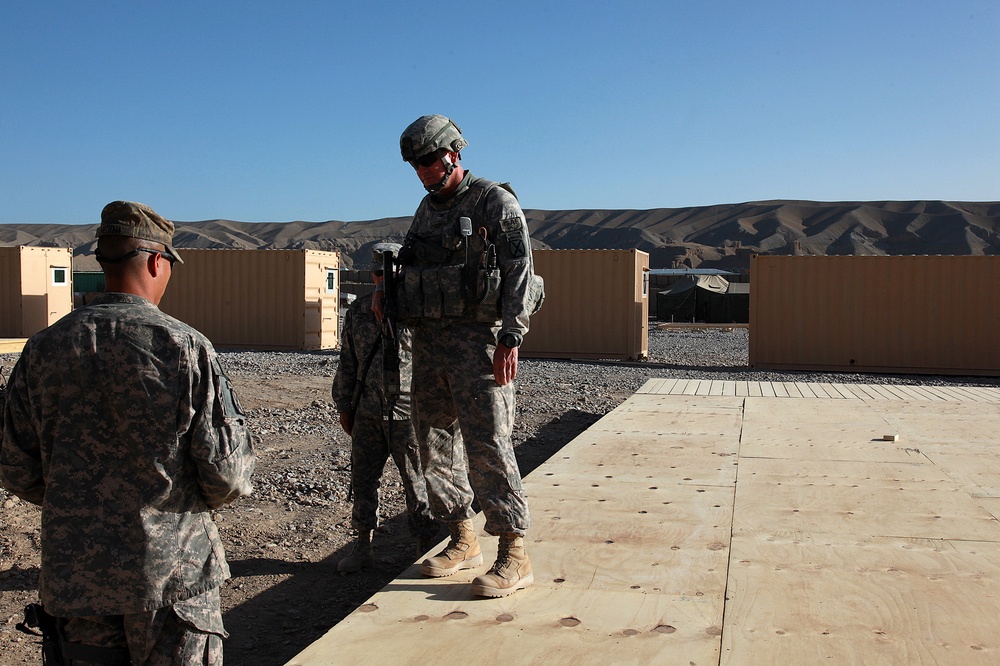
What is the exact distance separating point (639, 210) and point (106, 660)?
4908 inches

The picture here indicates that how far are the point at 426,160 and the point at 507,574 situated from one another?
142 cm

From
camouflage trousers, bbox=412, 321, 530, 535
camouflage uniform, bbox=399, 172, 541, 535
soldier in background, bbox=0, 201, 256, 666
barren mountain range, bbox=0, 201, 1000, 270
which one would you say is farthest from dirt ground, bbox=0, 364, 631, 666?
barren mountain range, bbox=0, 201, 1000, 270

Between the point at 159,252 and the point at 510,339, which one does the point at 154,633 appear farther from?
the point at 510,339

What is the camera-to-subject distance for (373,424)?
4383mm

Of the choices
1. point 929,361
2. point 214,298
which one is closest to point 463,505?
point 929,361

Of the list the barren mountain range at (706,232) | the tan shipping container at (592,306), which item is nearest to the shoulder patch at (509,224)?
the tan shipping container at (592,306)

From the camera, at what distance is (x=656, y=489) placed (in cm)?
445

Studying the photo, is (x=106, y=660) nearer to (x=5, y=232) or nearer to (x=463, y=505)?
(x=463, y=505)

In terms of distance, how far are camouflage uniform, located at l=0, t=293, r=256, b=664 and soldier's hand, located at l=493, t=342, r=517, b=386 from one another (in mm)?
1130

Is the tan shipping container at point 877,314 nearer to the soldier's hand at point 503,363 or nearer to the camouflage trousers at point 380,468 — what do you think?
the camouflage trousers at point 380,468

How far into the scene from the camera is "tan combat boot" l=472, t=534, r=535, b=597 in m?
2.88

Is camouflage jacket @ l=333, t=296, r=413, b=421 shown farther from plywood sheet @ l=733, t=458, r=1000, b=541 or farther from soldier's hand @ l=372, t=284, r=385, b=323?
plywood sheet @ l=733, t=458, r=1000, b=541

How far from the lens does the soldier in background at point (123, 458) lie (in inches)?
77.2

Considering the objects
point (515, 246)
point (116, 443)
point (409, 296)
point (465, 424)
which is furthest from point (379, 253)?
point (116, 443)
